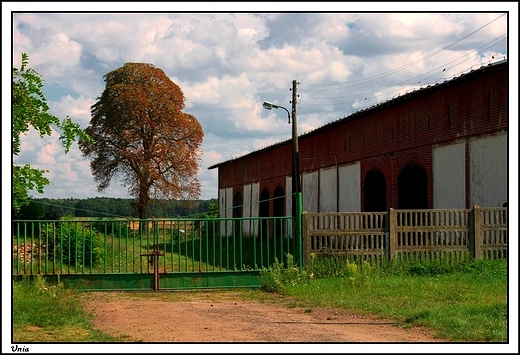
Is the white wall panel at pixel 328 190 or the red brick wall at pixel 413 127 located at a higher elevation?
the red brick wall at pixel 413 127

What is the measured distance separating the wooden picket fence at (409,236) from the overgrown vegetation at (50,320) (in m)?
5.72

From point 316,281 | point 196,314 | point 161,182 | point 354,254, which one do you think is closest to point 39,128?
point 196,314

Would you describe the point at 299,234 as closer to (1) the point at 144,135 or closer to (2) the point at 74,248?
(2) the point at 74,248

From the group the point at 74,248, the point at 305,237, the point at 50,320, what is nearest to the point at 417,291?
the point at 305,237

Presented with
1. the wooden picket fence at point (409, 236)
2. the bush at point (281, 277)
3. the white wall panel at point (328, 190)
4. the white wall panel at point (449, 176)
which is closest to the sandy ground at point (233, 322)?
the bush at point (281, 277)

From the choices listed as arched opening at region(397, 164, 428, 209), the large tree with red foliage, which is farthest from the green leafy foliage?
the large tree with red foliage

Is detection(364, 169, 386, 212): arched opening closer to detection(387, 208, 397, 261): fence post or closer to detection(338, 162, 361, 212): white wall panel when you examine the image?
detection(338, 162, 361, 212): white wall panel

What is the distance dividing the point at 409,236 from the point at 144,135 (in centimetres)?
3267

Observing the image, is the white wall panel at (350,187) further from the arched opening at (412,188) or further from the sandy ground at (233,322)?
the sandy ground at (233,322)

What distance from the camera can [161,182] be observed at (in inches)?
1822

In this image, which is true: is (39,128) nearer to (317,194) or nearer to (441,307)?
(441,307)

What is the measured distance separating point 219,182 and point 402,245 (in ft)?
124

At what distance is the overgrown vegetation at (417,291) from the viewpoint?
10219 millimetres

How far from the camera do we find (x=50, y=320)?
1035cm
